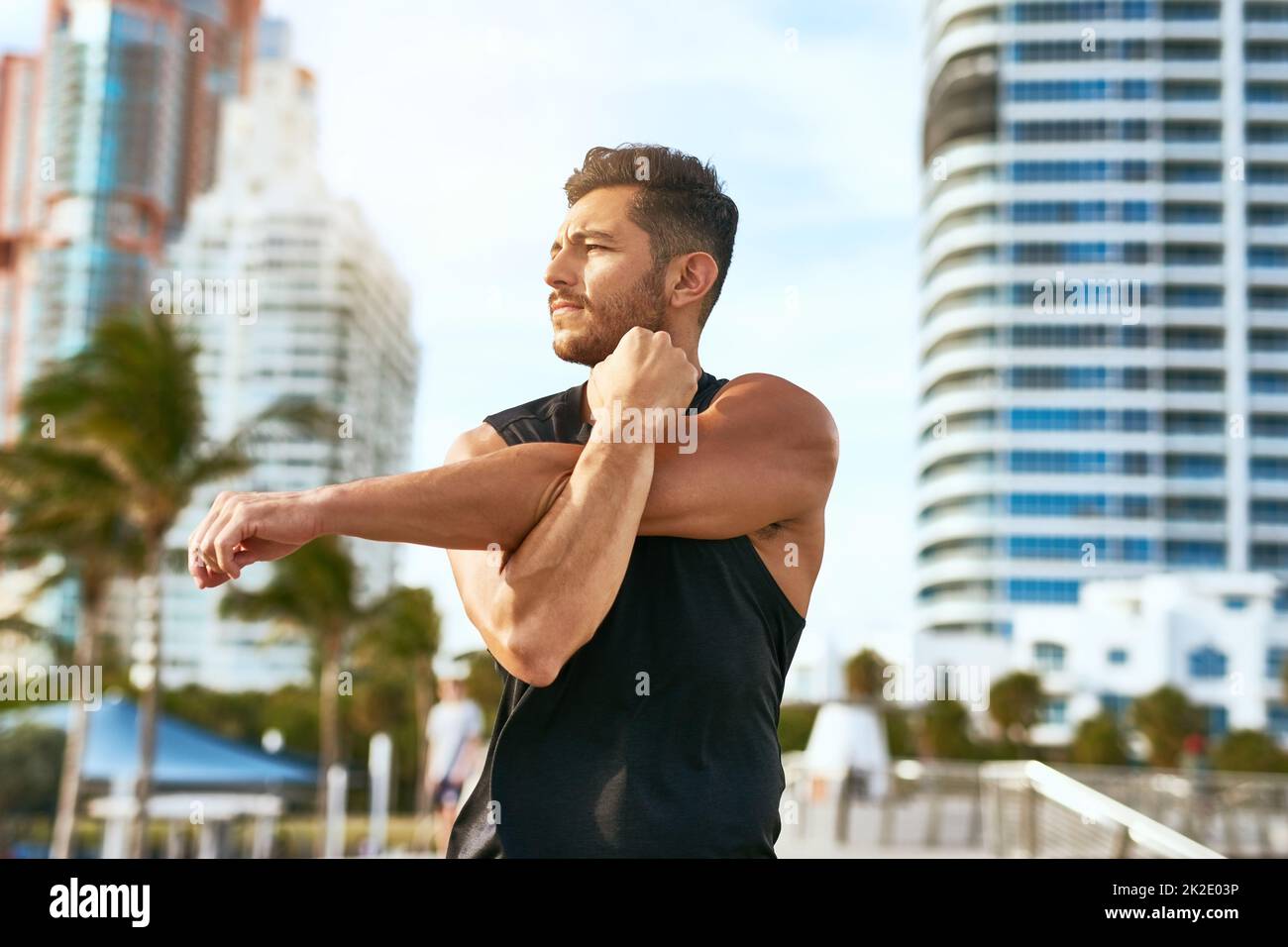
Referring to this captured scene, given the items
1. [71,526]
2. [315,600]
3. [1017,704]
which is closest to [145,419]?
[71,526]

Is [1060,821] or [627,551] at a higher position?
[627,551]

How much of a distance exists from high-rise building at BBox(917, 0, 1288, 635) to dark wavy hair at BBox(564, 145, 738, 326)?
256 feet

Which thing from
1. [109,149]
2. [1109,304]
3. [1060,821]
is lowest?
[1060,821]

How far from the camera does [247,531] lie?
4.28ft

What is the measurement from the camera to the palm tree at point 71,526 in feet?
70.6

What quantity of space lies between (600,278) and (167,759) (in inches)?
929

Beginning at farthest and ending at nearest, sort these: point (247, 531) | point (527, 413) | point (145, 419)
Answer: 1. point (145, 419)
2. point (527, 413)
3. point (247, 531)

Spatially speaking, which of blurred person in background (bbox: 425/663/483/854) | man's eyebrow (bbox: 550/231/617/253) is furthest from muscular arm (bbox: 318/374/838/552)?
blurred person in background (bbox: 425/663/483/854)

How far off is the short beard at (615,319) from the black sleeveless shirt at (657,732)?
0.24 metres

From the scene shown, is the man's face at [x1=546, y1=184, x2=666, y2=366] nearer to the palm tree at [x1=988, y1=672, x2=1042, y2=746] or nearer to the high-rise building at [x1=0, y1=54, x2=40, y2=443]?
the palm tree at [x1=988, y1=672, x2=1042, y2=746]

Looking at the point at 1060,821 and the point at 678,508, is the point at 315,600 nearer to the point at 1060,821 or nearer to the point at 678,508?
the point at 1060,821

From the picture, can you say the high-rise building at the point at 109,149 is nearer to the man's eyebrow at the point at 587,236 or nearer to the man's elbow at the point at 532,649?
the man's eyebrow at the point at 587,236

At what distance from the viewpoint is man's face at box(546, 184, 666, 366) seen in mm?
1585
